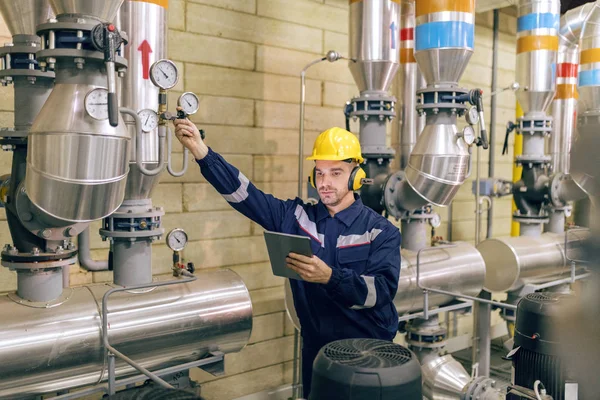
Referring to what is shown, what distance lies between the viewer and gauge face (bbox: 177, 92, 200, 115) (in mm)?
1743

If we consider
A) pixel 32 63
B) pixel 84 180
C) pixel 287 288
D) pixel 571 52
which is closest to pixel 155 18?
pixel 32 63

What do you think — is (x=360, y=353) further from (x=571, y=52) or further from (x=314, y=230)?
(x=571, y=52)

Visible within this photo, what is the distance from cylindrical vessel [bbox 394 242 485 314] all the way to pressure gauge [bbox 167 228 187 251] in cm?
104

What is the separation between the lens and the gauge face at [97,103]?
4.72 feet

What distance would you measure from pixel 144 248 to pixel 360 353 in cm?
100

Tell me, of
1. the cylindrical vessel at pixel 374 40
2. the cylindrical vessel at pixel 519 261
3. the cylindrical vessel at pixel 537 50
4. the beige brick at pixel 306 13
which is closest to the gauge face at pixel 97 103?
the cylindrical vessel at pixel 374 40

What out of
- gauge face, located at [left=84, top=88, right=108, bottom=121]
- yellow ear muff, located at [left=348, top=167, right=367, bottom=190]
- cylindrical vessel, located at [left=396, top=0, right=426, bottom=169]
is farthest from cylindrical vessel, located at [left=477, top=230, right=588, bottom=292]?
gauge face, located at [left=84, top=88, right=108, bottom=121]

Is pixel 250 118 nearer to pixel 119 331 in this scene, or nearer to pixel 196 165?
pixel 196 165

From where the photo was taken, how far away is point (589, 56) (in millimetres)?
3490

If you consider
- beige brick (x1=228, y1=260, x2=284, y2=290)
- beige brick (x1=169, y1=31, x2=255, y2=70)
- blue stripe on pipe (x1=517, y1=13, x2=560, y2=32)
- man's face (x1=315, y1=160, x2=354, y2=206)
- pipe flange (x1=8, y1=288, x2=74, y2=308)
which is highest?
blue stripe on pipe (x1=517, y1=13, x2=560, y2=32)

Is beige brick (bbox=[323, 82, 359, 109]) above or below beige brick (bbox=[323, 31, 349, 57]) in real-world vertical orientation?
below

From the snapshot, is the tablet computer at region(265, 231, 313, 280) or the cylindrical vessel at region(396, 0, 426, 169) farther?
the cylindrical vessel at region(396, 0, 426, 169)

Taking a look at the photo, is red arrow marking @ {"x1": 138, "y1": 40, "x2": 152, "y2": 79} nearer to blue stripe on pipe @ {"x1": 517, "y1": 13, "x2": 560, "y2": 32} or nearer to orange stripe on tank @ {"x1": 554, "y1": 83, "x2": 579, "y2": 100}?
blue stripe on pipe @ {"x1": 517, "y1": 13, "x2": 560, "y2": 32}

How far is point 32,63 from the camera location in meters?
1.70
